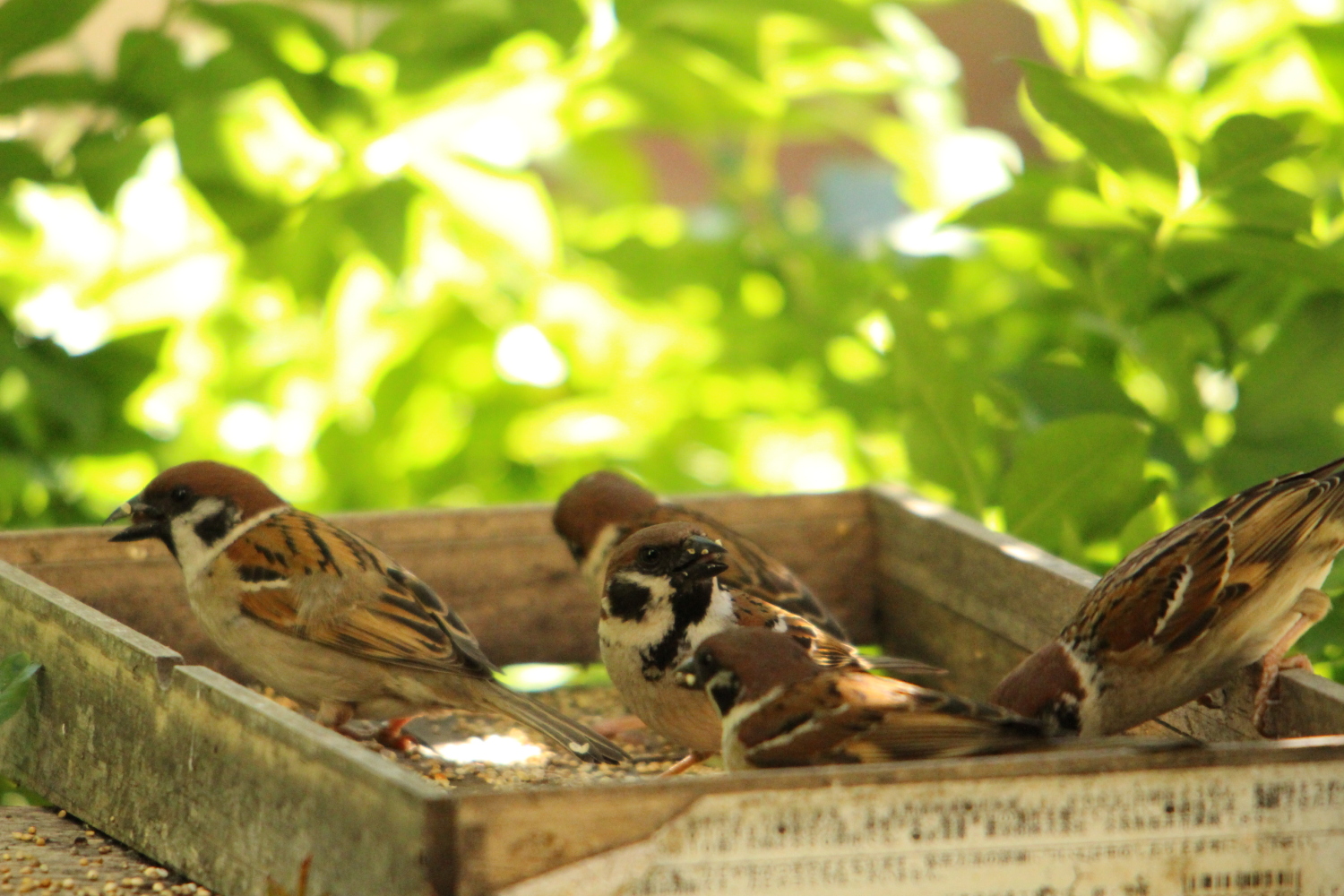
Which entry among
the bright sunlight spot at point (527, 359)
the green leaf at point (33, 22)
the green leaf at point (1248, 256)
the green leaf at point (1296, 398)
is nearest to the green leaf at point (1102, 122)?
the green leaf at point (1248, 256)

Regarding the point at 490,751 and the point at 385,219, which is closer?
the point at 490,751

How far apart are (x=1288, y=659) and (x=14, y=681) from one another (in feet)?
6.08

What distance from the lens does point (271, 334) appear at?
13.8 ft

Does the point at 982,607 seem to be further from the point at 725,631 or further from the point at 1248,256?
the point at 725,631

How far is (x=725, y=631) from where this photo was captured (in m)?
2.07

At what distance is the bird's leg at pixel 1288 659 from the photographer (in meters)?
2.15

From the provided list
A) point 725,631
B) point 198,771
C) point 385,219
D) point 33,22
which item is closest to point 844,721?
point 725,631

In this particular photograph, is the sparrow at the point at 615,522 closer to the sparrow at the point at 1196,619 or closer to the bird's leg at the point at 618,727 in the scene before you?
the bird's leg at the point at 618,727

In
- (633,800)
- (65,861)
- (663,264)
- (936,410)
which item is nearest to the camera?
(633,800)

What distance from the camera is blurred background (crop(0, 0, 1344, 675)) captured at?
2998 mm

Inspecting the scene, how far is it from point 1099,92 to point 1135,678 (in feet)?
3.79

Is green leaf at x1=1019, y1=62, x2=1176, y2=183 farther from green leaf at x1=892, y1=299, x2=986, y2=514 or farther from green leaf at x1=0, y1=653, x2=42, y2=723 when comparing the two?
green leaf at x1=0, y1=653, x2=42, y2=723

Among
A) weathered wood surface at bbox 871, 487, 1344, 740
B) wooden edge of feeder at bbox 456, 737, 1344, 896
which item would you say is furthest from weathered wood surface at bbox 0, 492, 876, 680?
wooden edge of feeder at bbox 456, 737, 1344, 896

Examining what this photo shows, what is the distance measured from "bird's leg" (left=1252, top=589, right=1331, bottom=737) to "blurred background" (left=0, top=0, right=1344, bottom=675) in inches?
15.1
